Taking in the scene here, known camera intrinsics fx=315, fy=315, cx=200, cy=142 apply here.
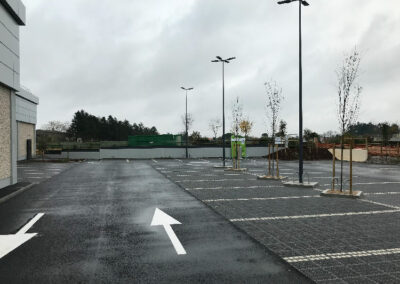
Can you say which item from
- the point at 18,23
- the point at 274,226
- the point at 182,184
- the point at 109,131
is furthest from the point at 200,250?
the point at 109,131

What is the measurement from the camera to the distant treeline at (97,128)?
8394 cm

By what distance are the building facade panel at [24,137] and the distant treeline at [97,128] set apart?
41534mm

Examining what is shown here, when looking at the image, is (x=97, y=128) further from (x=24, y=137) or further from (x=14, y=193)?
(x=14, y=193)

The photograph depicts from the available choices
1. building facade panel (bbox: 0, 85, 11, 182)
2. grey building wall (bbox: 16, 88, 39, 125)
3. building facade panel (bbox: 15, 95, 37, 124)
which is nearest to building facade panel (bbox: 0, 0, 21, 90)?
building facade panel (bbox: 0, 85, 11, 182)

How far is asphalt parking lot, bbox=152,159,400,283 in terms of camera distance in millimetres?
5098

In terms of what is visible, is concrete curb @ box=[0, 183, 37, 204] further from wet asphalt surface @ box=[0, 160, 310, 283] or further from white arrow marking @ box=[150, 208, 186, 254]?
white arrow marking @ box=[150, 208, 186, 254]

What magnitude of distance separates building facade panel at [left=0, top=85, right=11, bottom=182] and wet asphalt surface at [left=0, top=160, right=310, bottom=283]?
13.2ft

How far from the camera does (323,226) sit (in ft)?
25.1

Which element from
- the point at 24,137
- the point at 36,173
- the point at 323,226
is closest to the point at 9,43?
the point at 36,173

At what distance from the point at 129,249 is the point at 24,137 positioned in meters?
38.1

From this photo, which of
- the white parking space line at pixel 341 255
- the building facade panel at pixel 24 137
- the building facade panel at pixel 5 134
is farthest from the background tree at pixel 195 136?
the white parking space line at pixel 341 255

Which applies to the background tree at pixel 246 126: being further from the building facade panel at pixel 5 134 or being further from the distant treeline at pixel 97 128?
the building facade panel at pixel 5 134

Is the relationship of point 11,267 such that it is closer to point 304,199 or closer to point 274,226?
point 274,226

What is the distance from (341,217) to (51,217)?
7.98 m
